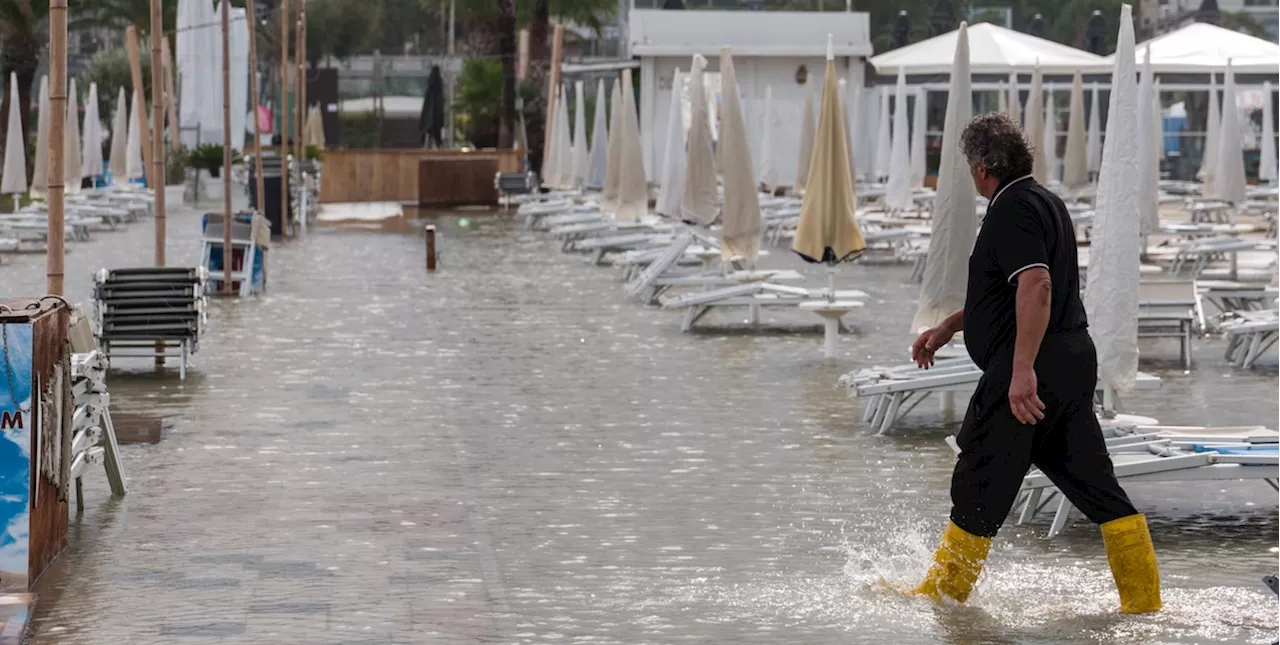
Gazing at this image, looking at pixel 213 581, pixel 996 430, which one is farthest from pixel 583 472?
pixel 996 430

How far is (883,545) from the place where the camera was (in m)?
7.34

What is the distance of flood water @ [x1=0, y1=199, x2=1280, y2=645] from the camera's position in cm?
614

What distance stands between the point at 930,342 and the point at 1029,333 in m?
0.68

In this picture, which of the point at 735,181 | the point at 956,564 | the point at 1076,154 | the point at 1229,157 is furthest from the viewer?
the point at 1076,154

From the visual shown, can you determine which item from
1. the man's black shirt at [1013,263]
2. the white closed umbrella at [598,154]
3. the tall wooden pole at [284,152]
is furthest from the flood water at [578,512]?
the white closed umbrella at [598,154]

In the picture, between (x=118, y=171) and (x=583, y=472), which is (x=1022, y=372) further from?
(x=118, y=171)

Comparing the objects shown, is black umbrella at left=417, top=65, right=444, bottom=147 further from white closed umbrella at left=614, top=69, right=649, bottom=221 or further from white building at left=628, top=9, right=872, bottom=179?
white closed umbrella at left=614, top=69, right=649, bottom=221

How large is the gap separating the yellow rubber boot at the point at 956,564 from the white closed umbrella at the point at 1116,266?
115 inches

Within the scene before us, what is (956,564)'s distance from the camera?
621 cm

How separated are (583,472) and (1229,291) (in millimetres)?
7645

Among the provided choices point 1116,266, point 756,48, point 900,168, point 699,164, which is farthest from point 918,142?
point 1116,266

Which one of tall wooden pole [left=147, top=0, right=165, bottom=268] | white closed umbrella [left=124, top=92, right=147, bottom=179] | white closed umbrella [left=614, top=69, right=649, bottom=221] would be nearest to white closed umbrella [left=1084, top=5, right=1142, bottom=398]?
tall wooden pole [left=147, top=0, right=165, bottom=268]

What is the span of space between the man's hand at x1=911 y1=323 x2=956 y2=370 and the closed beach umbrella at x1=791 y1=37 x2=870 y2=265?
7.18 m

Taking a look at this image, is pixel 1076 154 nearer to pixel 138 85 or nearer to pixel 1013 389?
pixel 138 85
